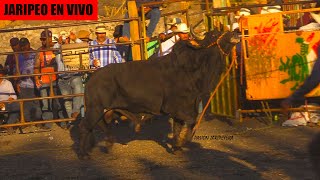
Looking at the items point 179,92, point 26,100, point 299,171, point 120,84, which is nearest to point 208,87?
point 179,92

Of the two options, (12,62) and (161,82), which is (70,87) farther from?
(161,82)

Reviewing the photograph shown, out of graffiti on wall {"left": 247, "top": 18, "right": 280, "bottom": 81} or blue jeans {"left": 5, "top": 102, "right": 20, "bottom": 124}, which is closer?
graffiti on wall {"left": 247, "top": 18, "right": 280, "bottom": 81}

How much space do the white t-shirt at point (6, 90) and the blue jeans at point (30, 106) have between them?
0.22m

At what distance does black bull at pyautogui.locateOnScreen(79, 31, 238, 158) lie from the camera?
10.2 meters

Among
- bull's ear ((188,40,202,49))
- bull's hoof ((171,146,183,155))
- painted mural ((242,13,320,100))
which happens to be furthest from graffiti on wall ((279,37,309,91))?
bull's hoof ((171,146,183,155))

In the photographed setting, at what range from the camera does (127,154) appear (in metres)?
10.1

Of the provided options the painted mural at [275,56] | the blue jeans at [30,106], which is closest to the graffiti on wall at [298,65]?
the painted mural at [275,56]

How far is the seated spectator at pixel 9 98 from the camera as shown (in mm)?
12977

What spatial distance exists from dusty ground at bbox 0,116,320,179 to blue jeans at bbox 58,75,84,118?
0.51 metres

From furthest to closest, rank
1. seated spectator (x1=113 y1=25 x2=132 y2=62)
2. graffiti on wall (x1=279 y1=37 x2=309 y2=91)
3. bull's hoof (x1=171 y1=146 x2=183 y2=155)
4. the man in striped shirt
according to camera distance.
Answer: seated spectator (x1=113 y1=25 x2=132 y2=62) < the man in striped shirt < graffiti on wall (x1=279 y1=37 x2=309 y2=91) < bull's hoof (x1=171 y1=146 x2=183 y2=155)

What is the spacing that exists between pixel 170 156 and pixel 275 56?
2.78m

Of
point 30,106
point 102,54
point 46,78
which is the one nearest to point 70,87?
point 46,78

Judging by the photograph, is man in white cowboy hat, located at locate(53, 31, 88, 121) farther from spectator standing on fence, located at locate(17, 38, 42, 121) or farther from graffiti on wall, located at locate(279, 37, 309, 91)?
graffiti on wall, located at locate(279, 37, 309, 91)

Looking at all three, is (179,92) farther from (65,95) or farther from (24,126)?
(24,126)
